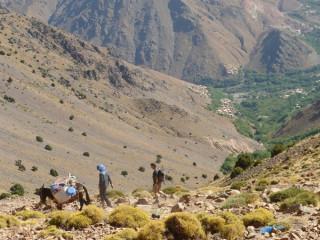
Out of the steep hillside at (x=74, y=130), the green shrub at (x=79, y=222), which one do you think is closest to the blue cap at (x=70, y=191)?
the green shrub at (x=79, y=222)

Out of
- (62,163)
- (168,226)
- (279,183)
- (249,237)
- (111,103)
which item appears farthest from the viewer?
(111,103)

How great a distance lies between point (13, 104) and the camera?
11969cm

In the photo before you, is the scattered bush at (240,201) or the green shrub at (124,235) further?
the scattered bush at (240,201)

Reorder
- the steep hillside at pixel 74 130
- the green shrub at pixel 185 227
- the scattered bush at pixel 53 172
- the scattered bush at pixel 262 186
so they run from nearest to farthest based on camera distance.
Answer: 1. the green shrub at pixel 185 227
2. the scattered bush at pixel 262 186
3. the scattered bush at pixel 53 172
4. the steep hillside at pixel 74 130

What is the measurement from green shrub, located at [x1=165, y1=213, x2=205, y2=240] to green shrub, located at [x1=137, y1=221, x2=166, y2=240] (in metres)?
0.26

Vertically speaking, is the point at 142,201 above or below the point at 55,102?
above

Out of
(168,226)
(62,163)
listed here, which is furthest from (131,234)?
(62,163)

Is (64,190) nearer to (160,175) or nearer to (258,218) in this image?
(160,175)

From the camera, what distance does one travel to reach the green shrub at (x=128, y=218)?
15.6 m

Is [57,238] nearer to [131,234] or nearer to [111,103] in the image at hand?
[131,234]

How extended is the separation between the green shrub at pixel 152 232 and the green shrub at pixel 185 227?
0.84 feet

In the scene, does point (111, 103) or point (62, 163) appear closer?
point (62, 163)

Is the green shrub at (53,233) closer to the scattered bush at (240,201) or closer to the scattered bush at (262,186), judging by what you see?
the scattered bush at (240,201)

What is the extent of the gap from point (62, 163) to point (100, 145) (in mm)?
29824
